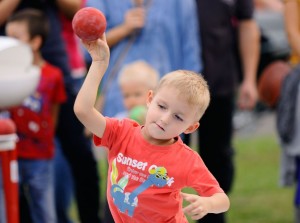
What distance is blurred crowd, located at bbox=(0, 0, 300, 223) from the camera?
18.0 feet

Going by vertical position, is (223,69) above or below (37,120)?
above

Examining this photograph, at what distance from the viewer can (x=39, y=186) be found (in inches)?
224

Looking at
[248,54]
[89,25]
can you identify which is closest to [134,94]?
[248,54]

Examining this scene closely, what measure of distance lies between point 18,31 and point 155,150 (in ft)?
6.49

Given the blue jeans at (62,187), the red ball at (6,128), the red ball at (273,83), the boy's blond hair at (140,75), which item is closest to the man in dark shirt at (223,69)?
the red ball at (273,83)

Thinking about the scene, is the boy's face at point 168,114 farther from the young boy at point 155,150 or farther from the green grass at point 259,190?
the green grass at point 259,190

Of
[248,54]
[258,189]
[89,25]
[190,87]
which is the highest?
[89,25]

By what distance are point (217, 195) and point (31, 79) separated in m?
1.77

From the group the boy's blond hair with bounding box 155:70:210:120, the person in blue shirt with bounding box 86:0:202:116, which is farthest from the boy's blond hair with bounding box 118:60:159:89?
the boy's blond hair with bounding box 155:70:210:120

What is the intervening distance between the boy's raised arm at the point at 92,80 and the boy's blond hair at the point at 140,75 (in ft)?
4.24

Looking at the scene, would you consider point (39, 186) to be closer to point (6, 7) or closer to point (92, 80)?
point (6, 7)

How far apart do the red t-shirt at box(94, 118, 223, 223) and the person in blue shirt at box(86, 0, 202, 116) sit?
1.37 m

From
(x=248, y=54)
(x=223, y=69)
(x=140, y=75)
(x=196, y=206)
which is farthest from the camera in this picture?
(x=248, y=54)

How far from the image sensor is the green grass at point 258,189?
24.6 ft
